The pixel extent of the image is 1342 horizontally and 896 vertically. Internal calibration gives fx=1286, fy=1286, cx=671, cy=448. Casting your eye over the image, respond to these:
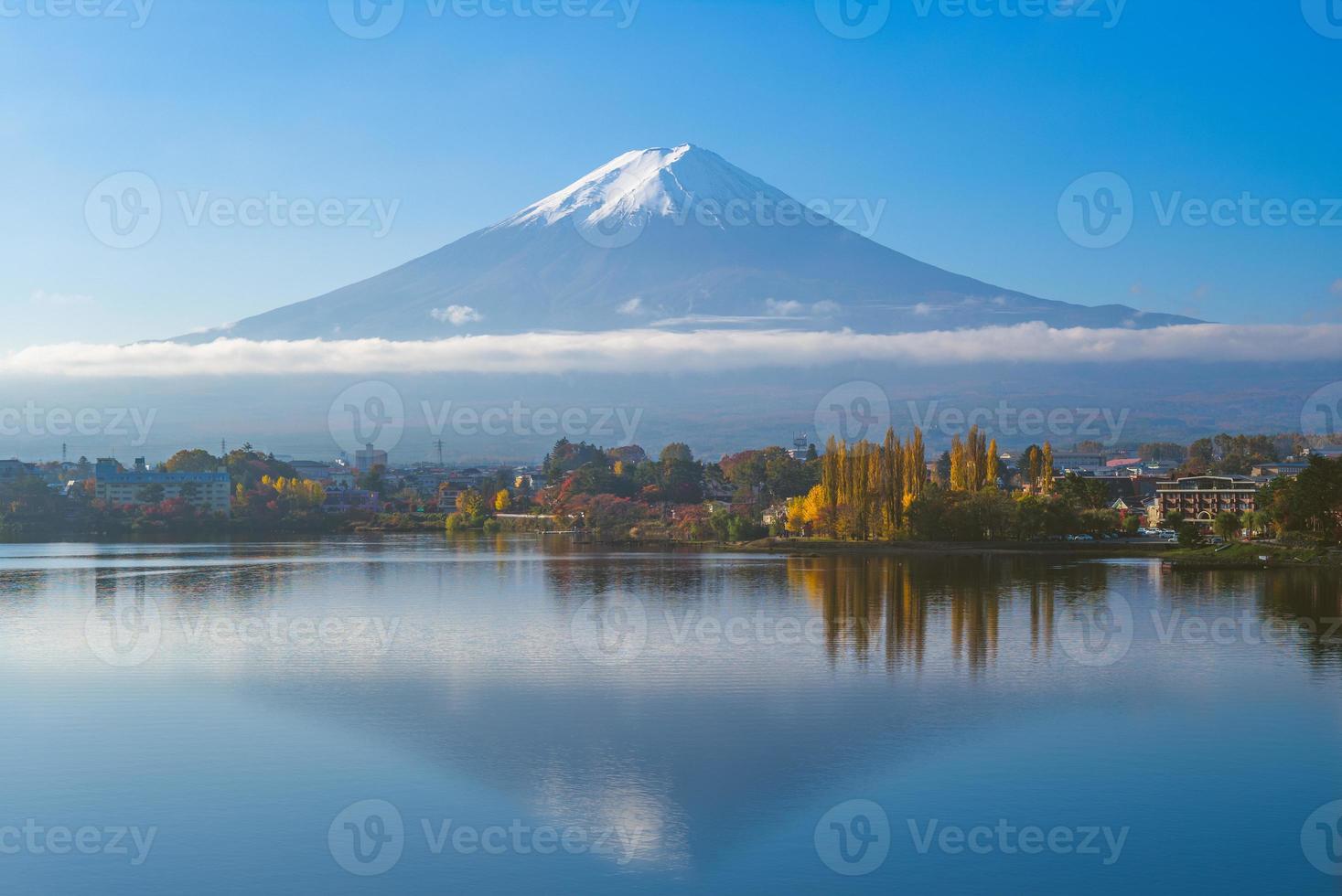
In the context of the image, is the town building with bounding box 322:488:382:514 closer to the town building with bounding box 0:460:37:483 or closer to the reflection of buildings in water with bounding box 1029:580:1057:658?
the town building with bounding box 0:460:37:483

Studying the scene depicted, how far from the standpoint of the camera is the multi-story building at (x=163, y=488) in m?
68.2

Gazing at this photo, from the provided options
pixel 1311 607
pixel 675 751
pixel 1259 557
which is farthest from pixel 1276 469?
pixel 675 751

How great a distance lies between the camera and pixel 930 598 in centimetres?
2352

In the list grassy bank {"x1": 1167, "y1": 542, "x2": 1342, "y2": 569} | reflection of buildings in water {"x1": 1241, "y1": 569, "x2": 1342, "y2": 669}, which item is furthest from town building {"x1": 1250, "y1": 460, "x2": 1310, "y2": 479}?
reflection of buildings in water {"x1": 1241, "y1": 569, "x2": 1342, "y2": 669}

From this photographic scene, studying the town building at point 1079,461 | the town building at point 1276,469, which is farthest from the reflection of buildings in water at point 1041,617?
the town building at point 1079,461

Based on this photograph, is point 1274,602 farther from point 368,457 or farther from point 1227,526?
point 368,457

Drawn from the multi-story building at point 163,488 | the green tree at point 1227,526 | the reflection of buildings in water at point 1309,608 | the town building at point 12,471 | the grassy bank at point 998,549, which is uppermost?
the town building at point 12,471

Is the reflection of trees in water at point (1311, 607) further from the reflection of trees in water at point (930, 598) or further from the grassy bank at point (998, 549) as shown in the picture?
the grassy bank at point (998, 549)

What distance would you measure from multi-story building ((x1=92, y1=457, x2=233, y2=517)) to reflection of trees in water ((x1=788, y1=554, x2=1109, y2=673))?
43.6 metres

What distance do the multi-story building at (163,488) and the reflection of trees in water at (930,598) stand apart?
143 ft

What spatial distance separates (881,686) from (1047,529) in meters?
28.5

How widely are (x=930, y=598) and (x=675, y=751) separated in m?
13.5

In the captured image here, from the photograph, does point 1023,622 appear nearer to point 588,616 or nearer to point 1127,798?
point 588,616

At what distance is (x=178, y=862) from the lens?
8273mm
